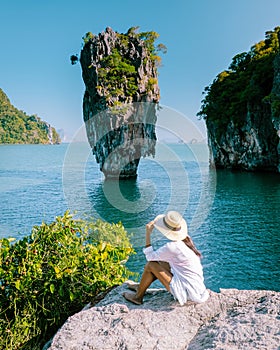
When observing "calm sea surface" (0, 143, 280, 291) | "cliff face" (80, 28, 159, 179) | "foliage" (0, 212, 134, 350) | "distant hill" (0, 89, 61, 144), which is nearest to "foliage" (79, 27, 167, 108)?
"cliff face" (80, 28, 159, 179)

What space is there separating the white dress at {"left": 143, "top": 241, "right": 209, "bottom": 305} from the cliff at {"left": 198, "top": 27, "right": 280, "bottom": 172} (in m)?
31.4

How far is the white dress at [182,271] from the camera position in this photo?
420cm

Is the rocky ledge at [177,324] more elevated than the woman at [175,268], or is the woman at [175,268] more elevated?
the woman at [175,268]

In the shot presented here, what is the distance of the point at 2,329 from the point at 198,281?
9.12 ft

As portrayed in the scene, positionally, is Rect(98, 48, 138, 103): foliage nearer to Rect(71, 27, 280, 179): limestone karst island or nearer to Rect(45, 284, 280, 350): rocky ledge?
Rect(71, 27, 280, 179): limestone karst island

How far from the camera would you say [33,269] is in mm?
4680

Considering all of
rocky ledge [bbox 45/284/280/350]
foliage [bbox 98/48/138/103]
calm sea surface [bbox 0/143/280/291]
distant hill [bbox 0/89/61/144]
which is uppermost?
distant hill [bbox 0/89/61/144]

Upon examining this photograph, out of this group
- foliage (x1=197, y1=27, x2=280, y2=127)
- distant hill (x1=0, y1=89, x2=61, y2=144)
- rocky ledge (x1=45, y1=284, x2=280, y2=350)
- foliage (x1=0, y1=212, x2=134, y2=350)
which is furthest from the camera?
distant hill (x1=0, y1=89, x2=61, y2=144)

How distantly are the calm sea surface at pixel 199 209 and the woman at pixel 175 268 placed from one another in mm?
8721

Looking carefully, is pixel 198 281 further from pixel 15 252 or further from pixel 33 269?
pixel 15 252

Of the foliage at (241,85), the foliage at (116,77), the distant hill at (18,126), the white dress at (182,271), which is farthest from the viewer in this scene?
the distant hill at (18,126)

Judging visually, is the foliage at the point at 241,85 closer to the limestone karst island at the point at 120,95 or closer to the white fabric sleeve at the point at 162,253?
the limestone karst island at the point at 120,95

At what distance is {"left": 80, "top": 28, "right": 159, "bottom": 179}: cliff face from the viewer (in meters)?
36.5

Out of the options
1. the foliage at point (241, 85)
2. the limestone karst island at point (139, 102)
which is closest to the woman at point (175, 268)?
the limestone karst island at point (139, 102)
